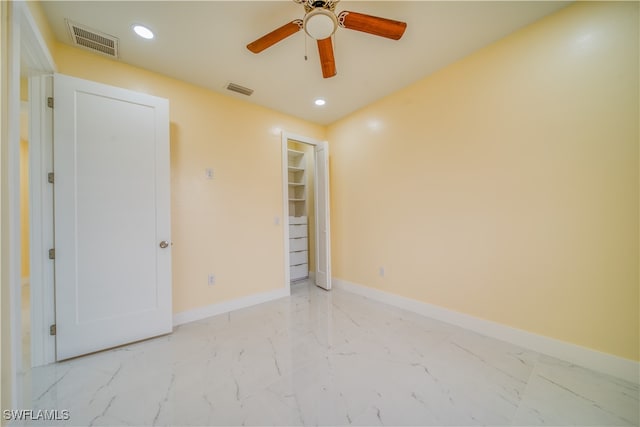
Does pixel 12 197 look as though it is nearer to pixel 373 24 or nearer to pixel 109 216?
pixel 109 216

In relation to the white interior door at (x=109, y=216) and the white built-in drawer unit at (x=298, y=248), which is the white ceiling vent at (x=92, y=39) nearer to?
the white interior door at (x=109, y=216)

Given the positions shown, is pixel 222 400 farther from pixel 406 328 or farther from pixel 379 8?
pixel 379 8

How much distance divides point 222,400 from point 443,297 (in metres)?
2.18

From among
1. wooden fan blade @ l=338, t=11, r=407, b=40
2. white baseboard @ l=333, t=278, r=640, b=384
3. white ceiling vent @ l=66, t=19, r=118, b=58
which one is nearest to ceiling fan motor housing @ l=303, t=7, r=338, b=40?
wooden fan blade @ l=338, t=11, r=407, b=40

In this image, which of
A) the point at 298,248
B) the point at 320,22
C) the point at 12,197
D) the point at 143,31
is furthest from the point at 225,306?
the point at 320,22

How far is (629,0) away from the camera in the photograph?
1.54m

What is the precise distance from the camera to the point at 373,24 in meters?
1.54

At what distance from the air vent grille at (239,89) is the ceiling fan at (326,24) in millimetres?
1095

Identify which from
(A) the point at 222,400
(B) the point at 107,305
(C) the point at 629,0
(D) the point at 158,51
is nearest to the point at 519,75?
(C) the point at 629,0

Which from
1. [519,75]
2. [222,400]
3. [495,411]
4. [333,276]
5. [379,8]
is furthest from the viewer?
[333,276]

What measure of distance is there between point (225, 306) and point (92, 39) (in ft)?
9.22

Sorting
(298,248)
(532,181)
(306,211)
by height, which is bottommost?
(298,248)

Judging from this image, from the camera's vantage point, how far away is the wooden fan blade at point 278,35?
5.10ft

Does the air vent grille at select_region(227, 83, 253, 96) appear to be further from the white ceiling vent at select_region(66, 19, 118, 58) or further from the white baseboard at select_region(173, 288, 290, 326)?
the white baseboard at select_region(173, 288, 290, 326)
